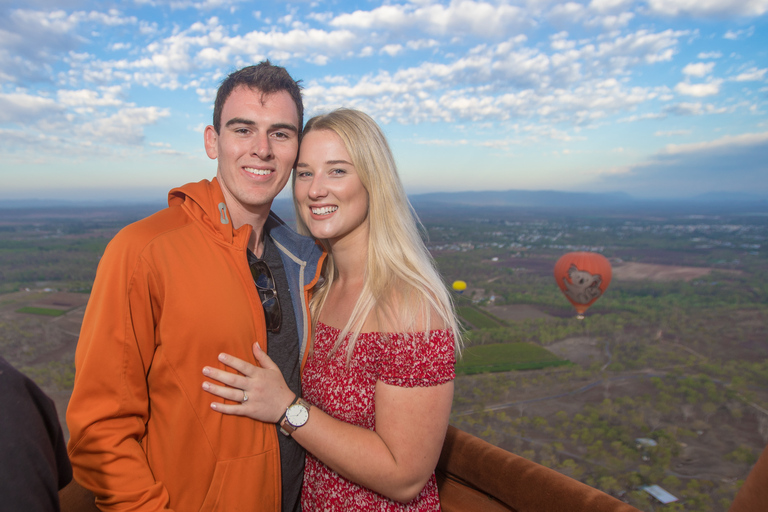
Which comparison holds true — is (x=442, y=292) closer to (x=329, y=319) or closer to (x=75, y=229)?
(x=329, y=319)

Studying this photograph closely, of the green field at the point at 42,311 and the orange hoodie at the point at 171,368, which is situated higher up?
the orange hoodie at the point at 171,368

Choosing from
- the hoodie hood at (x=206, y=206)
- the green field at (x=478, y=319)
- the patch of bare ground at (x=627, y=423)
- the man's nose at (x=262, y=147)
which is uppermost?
the man's nose at (x=262, y=147)

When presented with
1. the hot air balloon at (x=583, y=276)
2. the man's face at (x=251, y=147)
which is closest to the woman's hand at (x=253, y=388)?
the man's face at (x=251, y=147)

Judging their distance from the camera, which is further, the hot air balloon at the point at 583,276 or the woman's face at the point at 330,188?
the hot air balloon at the point at 583,276

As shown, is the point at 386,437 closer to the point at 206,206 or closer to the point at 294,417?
the point at 294,417

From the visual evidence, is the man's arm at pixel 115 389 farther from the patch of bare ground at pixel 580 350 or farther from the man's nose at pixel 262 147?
the patch of bare ground at pixel 580 350

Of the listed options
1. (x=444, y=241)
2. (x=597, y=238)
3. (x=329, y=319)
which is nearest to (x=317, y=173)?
(x=329, y=319)
